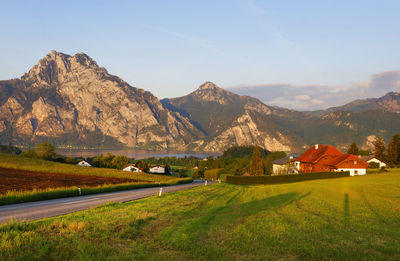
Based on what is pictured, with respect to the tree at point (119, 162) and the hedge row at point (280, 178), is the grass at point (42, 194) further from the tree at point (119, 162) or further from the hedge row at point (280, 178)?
the tree at point (119, 162)

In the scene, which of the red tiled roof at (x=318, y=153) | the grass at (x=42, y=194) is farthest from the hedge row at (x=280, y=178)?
the grass at (x=42, y=194)

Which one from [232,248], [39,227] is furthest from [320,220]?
[39,227]

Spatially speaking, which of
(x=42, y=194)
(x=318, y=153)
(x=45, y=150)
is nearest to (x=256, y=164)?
(x=318, y=153)

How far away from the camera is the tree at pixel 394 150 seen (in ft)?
325

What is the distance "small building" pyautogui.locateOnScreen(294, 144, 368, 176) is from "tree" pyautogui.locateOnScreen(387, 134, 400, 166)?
23.7 metres

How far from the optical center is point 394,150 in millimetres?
100312

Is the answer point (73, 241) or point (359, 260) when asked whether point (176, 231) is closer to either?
point (73, 241)

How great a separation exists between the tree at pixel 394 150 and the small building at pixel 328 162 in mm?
23744

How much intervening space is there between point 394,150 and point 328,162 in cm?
3203

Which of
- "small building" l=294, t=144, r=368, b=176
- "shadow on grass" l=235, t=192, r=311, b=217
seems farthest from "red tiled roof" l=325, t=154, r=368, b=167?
"shadow on grass" l=235, t=192, r=311, b=217

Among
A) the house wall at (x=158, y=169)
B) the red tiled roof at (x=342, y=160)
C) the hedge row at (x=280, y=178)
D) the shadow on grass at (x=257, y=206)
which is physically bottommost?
the house wall at (x=158, y=169)

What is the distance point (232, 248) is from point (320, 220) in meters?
6.89

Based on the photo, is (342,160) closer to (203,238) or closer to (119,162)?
(203,238)

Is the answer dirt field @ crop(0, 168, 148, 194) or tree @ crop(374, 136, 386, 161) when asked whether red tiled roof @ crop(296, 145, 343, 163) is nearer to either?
tree @ crop(374, 136, 386, 161)
